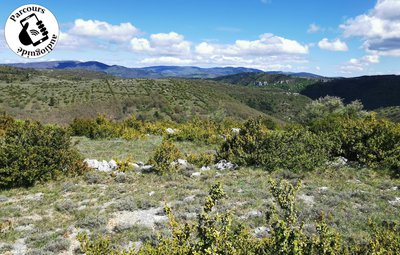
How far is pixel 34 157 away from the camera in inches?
525

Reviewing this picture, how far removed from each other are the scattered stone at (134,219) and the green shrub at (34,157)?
504cm

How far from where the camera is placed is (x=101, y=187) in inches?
506

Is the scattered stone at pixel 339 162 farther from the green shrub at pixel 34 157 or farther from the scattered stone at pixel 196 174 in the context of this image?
the green shrub at pixel 34 157

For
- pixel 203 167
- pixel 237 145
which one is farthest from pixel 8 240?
pixel 237 145

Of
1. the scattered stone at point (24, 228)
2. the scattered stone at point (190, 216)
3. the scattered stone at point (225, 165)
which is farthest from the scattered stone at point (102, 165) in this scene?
the scattered stone at point (190, 216)

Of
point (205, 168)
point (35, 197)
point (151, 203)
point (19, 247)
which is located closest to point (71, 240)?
point (19, 247)

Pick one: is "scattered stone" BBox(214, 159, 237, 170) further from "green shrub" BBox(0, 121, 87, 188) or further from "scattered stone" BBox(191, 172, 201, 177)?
"green shrub" BBox(0, 121, 87, 188)

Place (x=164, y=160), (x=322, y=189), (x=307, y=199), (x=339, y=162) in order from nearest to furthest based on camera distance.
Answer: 1. (x=307, y=199)
2. (x=322, y=189)
3. (x=164, y=160)
4. (x=339, y=162)

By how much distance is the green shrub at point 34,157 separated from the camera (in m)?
12.8

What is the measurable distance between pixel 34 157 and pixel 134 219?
6.18 metres

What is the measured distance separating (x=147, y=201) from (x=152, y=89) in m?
104

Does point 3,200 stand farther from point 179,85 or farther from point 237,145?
point 179,85

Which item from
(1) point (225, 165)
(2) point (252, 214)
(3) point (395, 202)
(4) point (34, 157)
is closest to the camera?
(2) point (252, 214)

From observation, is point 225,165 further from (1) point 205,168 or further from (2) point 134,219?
(2) point 134,219
